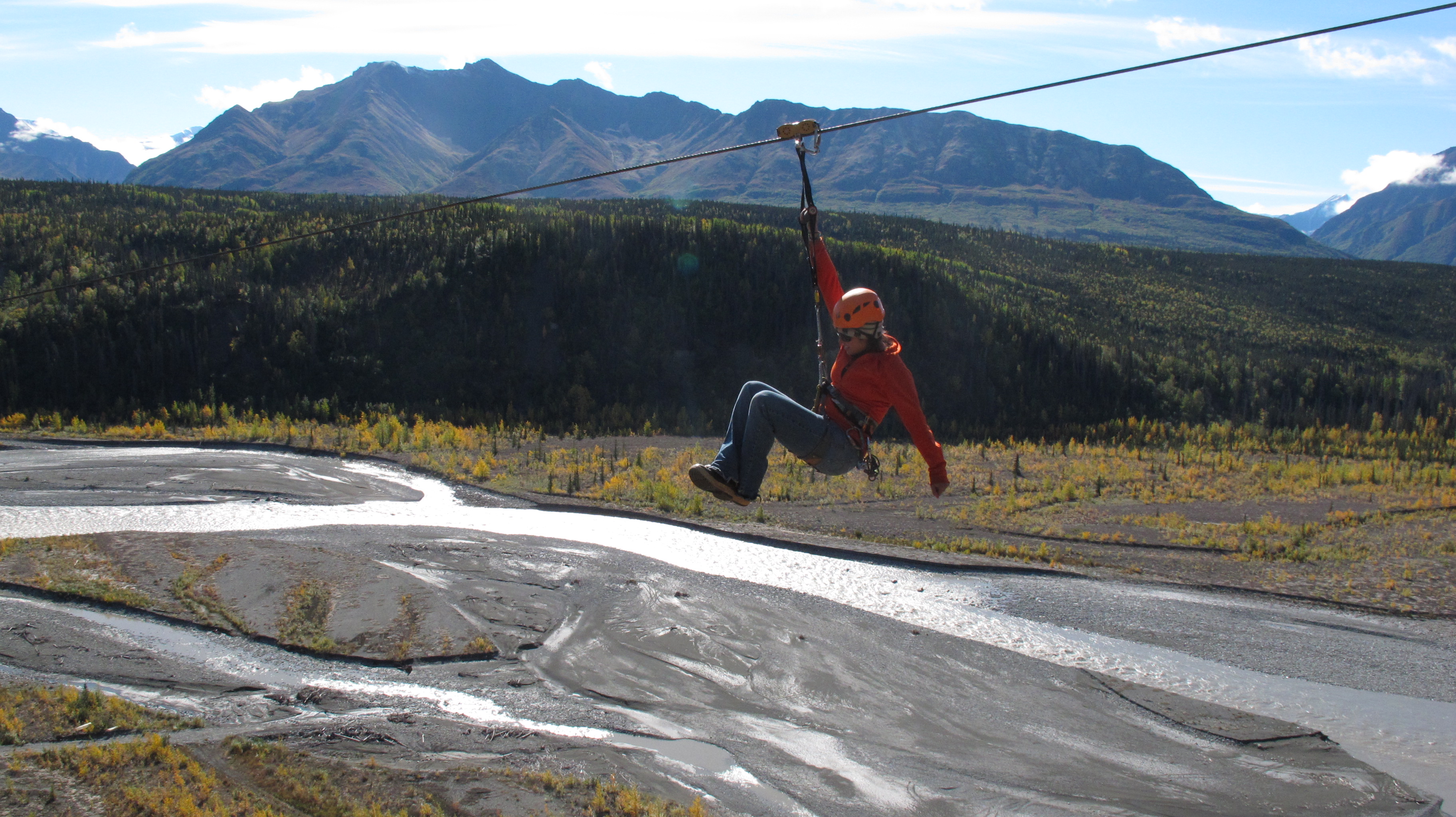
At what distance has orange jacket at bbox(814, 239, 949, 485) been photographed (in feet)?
26.3

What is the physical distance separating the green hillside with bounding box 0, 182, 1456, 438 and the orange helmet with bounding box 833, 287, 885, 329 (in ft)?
118

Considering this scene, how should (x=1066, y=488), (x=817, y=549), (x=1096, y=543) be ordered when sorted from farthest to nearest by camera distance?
(x=1066, y=488)
(x=1096, y=543)
(x=817, y=549)

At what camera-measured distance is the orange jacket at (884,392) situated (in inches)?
316

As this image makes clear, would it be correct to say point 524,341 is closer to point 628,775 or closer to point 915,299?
point 915,299

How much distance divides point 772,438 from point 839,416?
2.30 feet

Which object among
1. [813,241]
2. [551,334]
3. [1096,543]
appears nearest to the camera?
[813,241]

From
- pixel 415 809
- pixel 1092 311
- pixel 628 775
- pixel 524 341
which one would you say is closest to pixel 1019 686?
pixel 628 775

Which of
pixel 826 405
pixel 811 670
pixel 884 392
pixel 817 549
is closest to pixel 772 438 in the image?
pixel 826 405

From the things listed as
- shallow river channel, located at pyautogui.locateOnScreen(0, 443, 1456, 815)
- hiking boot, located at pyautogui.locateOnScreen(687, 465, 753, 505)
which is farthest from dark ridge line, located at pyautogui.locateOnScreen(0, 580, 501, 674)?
hiking boot, located at pyautogui.locateOnScreen(687, 465, 753, 505)

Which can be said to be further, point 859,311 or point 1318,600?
point 1318,600

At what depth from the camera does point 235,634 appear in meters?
13.7

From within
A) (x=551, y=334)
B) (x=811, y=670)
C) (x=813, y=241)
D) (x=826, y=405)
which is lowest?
(x=811, y=670)

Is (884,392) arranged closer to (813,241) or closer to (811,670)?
(813,241)

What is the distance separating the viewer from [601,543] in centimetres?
2098
